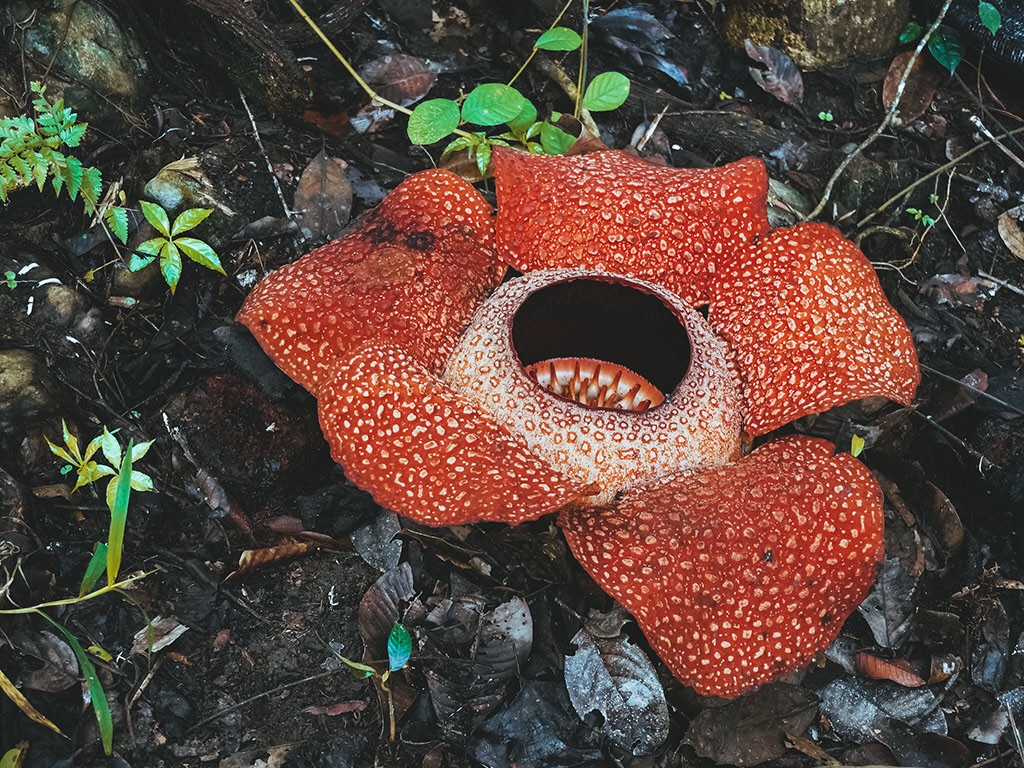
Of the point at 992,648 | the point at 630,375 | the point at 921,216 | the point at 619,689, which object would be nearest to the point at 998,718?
the point at 992,648

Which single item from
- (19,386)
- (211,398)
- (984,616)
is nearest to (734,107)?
(984,616)

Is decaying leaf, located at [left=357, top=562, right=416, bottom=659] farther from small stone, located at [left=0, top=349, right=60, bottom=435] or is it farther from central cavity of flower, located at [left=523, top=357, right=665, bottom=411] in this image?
small stone, located at [left=0, top=349, right=60, bottom=435]

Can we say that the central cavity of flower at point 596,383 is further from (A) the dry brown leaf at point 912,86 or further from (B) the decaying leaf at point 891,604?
(A) the dry brown leaf at point 912,86

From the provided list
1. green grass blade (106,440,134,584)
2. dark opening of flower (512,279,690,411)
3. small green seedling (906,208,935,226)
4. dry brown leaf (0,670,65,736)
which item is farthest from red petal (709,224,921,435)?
dry brown leaf (0,670,65,736)

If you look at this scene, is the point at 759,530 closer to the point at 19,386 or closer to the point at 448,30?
the point at 19,386

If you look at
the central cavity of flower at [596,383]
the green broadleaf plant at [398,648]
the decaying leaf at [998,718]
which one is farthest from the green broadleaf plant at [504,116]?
the decaying leaf at [998,718]

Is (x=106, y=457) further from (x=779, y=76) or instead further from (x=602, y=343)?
(x=779, y=76)
